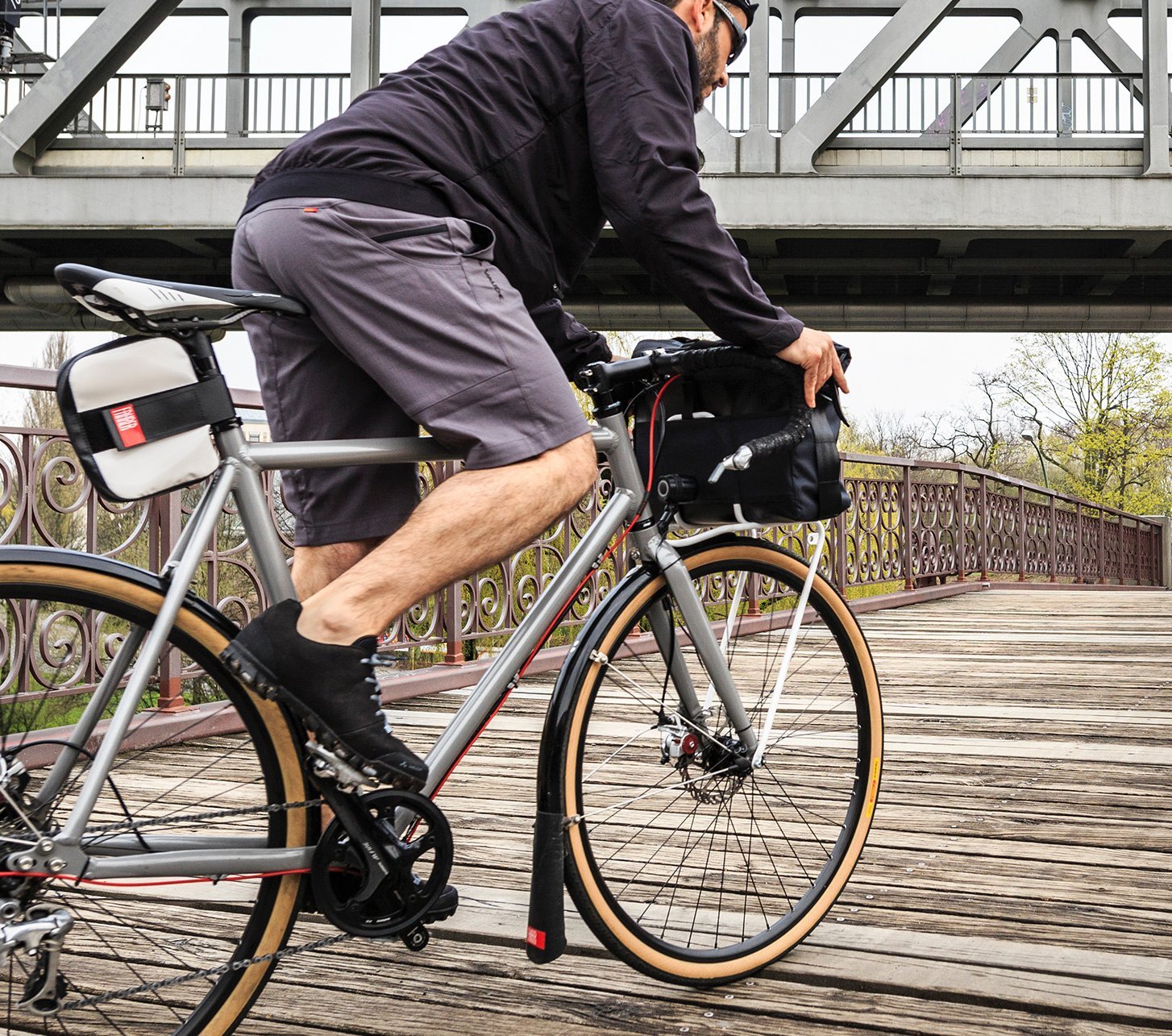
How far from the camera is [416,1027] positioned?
1.78 m

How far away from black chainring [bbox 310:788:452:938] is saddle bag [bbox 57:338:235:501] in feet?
1.71

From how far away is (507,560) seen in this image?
194 centimetres

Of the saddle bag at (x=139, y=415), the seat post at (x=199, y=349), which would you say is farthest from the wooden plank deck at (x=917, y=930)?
the seat post at (x=199, y=349)

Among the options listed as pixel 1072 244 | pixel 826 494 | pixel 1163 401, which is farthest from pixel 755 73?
pixel 1163 401

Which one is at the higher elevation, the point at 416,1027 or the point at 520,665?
the point at 520,665

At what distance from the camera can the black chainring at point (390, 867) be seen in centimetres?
159

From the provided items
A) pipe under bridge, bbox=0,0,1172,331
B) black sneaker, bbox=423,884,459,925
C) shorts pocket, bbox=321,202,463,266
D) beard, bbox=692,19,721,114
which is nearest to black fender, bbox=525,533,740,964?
black sneaker, bbox=423,884,459,925

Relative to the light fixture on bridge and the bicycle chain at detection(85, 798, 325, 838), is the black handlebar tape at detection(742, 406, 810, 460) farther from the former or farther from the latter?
the light fixture on bridge

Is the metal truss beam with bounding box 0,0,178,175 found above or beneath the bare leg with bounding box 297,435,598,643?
above

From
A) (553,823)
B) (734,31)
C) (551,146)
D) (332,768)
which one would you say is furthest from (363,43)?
(332,768)

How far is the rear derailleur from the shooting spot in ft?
5.19

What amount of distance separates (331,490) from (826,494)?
32.2 inches

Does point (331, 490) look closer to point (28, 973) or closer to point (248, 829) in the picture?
point (248, 829)

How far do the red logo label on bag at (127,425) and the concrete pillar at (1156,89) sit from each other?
51.0ft
